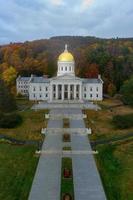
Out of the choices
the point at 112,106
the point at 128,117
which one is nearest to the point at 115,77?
the point at 112,106

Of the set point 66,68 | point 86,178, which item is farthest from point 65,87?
point 86,178

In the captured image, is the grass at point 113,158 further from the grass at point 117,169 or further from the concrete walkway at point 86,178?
the concrete walkway at point 86,178

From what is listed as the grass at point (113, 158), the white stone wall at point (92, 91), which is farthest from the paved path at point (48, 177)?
the white stone wall at point (92, 91)

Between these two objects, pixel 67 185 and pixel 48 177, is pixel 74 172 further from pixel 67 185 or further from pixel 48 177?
pixel 67 185

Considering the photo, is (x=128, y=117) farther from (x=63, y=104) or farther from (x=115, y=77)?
(x=115, y=77)

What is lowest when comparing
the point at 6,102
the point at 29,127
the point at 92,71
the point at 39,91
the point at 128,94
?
the point at 29,127

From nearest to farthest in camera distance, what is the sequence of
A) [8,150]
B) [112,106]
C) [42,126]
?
[8,150] < [42,126] < [112,106]
